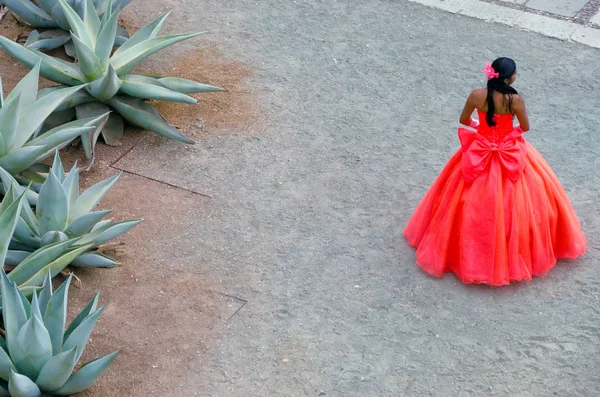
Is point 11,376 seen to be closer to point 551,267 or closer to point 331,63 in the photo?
point 551,267

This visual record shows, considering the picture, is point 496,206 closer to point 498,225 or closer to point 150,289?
point 498,225

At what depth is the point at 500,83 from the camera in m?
5.16

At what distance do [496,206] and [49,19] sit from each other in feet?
13.9

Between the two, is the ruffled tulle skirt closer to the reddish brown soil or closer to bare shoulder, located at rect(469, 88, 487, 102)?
bare shoulder, located at rect(469, 88, 487, 102)

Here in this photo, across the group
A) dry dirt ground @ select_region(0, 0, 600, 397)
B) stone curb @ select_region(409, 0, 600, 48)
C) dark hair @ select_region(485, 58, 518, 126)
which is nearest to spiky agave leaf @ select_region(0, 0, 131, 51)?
dry dirt ground @ select_region(0, 0, 600, 397)

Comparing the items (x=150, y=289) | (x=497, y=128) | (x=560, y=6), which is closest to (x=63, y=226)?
(x=150, y=289)

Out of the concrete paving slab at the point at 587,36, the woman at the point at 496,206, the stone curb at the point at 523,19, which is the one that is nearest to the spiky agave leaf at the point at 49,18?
the stone curb at the point at 523,19

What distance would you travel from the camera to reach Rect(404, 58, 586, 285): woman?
5.27 metres

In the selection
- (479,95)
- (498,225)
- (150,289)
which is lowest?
(150,289)

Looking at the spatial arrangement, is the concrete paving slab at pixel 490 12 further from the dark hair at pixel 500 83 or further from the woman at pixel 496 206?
the dark hair at pixel 500 83

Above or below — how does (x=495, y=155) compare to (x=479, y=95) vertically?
below

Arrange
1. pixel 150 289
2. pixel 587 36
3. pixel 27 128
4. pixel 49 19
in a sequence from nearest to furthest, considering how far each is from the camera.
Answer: pixel 150 289 < pixel 27 128 < pixel 49 19 < pixel 587 36

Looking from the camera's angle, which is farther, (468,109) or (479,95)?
(468,109)

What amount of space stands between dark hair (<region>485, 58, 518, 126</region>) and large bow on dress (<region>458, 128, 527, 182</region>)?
0.15 m
